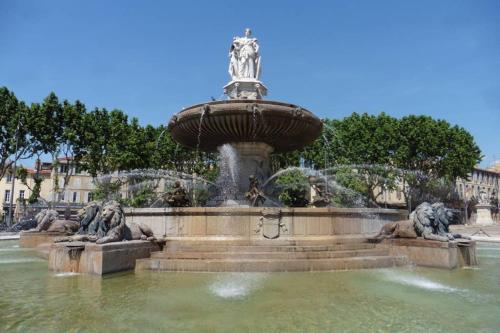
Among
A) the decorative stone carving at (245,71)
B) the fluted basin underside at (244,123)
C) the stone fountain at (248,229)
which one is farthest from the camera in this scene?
the decorative stone carving at (245,71)

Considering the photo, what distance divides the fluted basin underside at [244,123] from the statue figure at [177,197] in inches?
101

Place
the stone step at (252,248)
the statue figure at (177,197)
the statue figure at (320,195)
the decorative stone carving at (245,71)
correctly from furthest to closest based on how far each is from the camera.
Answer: the decorative stone carving at (245,71) → the statue figure at (320,195) → the statue figure at (177,197) → the stone step at (252,248)

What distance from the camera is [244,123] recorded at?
13055 mm

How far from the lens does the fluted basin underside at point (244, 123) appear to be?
12.7 metres

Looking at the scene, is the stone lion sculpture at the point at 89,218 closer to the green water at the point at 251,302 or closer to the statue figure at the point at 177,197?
the green water at the point at 251,302

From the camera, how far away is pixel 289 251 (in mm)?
9047

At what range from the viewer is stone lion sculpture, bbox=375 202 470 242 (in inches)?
384

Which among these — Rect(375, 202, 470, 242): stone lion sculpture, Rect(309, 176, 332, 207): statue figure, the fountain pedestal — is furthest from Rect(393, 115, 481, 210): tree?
Rect(375, 202, 470, 242): stone lion sculpture

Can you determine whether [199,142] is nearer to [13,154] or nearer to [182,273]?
[182,273]

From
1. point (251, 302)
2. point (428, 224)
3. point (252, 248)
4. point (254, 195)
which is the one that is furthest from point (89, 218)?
point (428, 224)

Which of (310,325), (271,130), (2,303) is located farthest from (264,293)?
(271,130)

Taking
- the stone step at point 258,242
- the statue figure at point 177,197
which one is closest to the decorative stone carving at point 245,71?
the statue figure at point 177,197

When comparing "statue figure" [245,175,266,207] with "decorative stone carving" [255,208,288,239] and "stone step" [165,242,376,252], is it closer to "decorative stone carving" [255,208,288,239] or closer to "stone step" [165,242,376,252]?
"decorative stone carving" [255,208,288,239]

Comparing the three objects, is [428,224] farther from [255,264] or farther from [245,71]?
[245,71]
